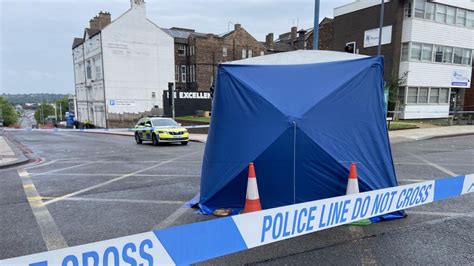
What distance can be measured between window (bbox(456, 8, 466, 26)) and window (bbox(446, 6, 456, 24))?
43 cm

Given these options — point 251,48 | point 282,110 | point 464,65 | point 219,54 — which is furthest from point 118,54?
point 282,110

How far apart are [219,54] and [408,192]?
41.3 meters

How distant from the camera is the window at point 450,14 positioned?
2620 centimetres

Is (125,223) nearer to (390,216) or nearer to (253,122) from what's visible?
(253,122)

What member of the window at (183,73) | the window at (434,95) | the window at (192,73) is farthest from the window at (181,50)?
the window at (434,95)

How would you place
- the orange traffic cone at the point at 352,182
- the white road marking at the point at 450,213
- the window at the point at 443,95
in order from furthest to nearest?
the window at the point at 443,95 < the white road marking at the point at 450,213 < the orange traffic cone at the point at 352,182

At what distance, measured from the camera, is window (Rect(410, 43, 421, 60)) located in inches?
988

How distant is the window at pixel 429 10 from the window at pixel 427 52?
213 cm

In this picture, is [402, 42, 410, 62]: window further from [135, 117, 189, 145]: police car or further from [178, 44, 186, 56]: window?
[178, 44, 186, 56]: window

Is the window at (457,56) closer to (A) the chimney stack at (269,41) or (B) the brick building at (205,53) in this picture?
(B) the brick building at (205,53)

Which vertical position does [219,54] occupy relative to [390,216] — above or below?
above

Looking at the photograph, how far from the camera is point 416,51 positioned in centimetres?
2533

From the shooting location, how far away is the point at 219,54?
4350 cm

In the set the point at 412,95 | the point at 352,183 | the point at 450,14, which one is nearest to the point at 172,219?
the point at 352,183
